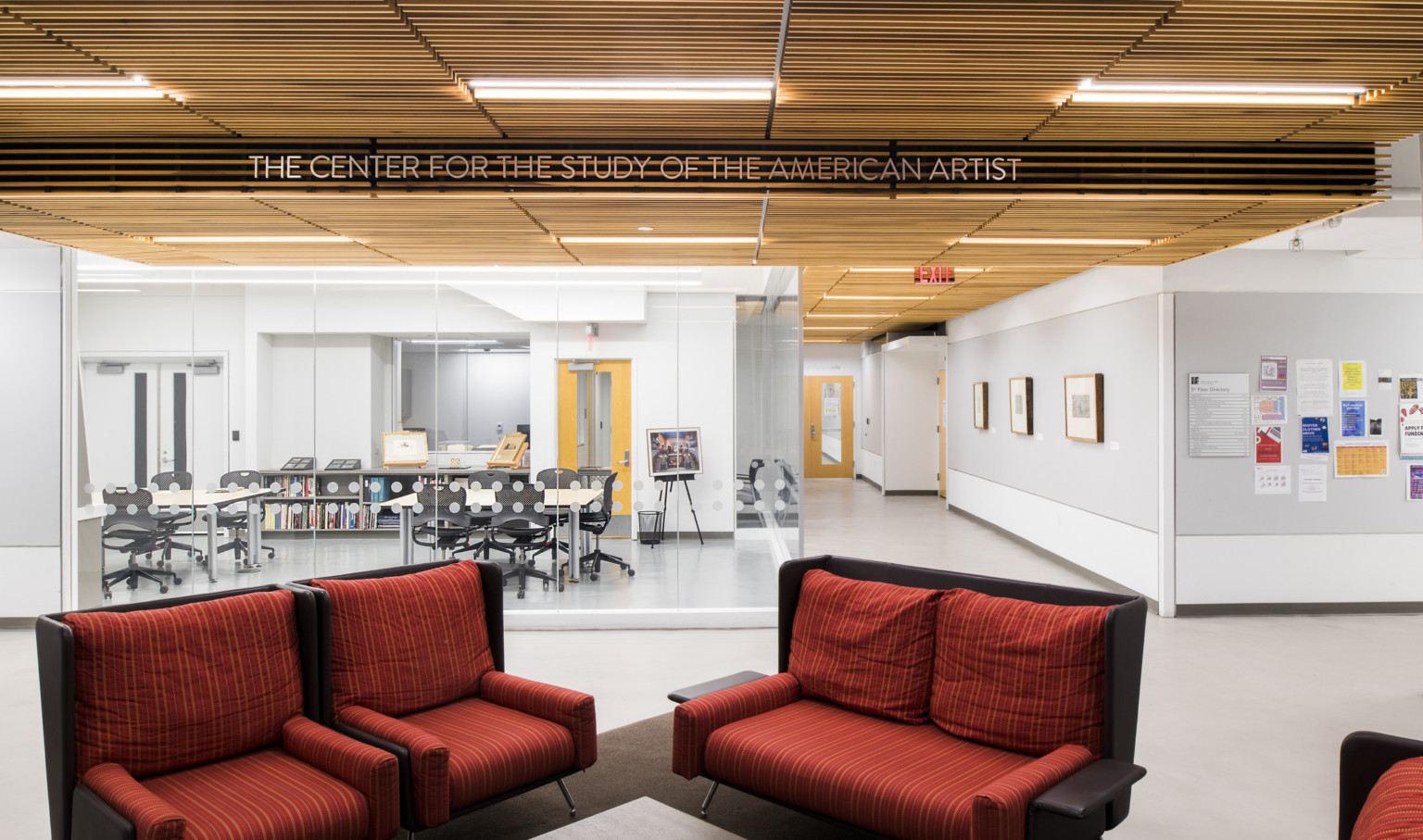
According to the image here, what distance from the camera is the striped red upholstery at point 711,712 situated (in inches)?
129

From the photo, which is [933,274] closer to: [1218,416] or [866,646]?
[1218,416]

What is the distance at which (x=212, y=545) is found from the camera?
666 centimetres

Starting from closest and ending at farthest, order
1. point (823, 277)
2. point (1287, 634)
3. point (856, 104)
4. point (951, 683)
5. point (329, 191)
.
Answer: point (951, 683) < point (856, 104) < point (329, 191) < point (1287, 634) < point (823, 277)

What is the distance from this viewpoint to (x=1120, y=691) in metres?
2.92

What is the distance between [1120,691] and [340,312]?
601cm

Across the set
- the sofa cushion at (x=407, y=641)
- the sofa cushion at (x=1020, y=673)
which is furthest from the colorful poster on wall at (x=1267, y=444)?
the sofa cushion at (x=407, y=641)

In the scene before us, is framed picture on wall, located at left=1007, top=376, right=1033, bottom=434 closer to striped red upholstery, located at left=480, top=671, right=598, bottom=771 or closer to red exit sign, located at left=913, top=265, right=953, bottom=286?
red exit sign, located at left=913, top=265, right=953, bottom=286

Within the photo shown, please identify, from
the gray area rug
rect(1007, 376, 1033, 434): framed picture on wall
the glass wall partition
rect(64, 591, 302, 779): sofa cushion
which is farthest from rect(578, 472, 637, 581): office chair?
rect(1007, 376, 1033, 434): framed picture on wall

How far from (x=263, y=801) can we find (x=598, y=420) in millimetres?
4213

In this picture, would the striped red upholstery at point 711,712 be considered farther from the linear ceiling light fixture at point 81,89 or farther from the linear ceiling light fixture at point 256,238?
the linear ceiling light fixture at point 256,238

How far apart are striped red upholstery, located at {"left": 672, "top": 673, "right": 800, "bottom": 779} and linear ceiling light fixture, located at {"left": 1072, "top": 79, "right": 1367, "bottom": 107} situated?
280cm

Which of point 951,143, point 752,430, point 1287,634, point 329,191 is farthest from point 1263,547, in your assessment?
point 329,191

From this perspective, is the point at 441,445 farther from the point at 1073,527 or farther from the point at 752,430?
the point at 1073,527

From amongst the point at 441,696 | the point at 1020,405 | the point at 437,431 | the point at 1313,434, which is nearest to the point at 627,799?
the point at 441,696
